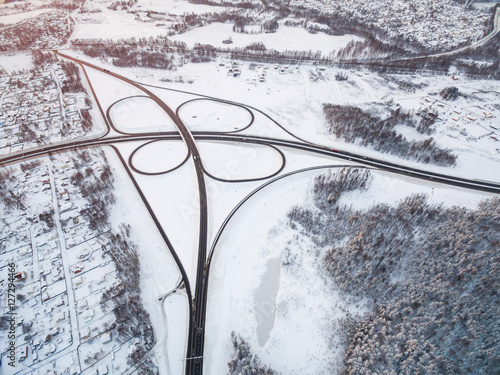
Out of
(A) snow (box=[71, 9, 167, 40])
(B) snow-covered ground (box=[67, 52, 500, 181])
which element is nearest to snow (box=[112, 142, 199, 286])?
(B) snow-covered ground (box=[67, 52, 500, 181])

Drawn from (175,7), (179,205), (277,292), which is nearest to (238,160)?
(179,205)

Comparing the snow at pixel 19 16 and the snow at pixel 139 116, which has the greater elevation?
the snow at pixel 19 16

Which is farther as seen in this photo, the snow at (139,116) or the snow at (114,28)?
the snow at (114,28)

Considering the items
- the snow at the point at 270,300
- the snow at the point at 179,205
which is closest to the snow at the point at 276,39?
the snow at the point at 179,205

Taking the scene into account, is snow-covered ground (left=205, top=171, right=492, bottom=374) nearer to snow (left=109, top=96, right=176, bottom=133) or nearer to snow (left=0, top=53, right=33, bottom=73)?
snow (left=109, top=96, right=176, bottom=133)

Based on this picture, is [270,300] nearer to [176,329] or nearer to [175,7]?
[176,329]

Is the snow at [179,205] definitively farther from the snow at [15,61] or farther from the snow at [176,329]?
the snow at [15,61]

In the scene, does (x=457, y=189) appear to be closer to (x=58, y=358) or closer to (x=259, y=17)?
(x=58, y=358)

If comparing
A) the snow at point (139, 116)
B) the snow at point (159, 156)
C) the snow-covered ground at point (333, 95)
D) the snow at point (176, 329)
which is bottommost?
the snow at point (176, 329)

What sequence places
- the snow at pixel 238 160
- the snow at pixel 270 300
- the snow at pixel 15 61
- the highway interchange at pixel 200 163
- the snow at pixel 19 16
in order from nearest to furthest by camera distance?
the snow at pixel 270 300 → the highway interchange at pixel 200 163 → the snow at pixel 238 160 → the snow at pixel 15 61 → the snow at pixel 19 16
